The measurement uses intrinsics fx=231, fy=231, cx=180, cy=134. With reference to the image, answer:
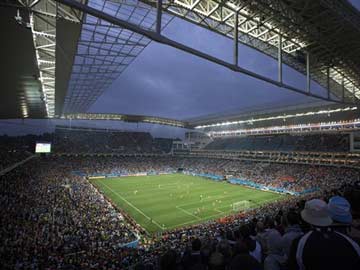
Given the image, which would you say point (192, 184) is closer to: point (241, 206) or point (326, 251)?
point (241, 206)

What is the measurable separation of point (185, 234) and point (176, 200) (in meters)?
16.9

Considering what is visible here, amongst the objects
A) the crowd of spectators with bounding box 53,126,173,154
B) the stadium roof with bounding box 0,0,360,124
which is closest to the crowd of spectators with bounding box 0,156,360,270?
the stadium roof with bounding box 0,0,360,124

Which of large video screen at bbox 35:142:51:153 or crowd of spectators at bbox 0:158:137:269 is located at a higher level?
large video screen at bbox 35:142:51:153

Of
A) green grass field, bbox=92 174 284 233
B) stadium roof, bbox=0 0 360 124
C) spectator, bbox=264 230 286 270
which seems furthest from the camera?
green grass field, bbox=92 174 284 233

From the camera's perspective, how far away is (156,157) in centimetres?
8119

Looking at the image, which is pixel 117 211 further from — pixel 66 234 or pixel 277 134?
pixel 277 134

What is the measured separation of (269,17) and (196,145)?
80811mm

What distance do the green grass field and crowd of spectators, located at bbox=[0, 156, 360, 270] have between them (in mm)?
3312

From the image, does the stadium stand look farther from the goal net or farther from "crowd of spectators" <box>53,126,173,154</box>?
the goal net

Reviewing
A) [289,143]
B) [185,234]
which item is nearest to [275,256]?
[185,234]

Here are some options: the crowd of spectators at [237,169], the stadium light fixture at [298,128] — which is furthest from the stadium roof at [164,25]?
the stadium light fixture at [298,128]

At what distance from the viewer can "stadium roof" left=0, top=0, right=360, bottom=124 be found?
28.5 feet

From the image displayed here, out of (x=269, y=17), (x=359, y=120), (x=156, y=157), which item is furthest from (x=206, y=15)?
(x=156, y=157)

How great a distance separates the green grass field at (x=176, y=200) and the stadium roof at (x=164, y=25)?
1693 cm
